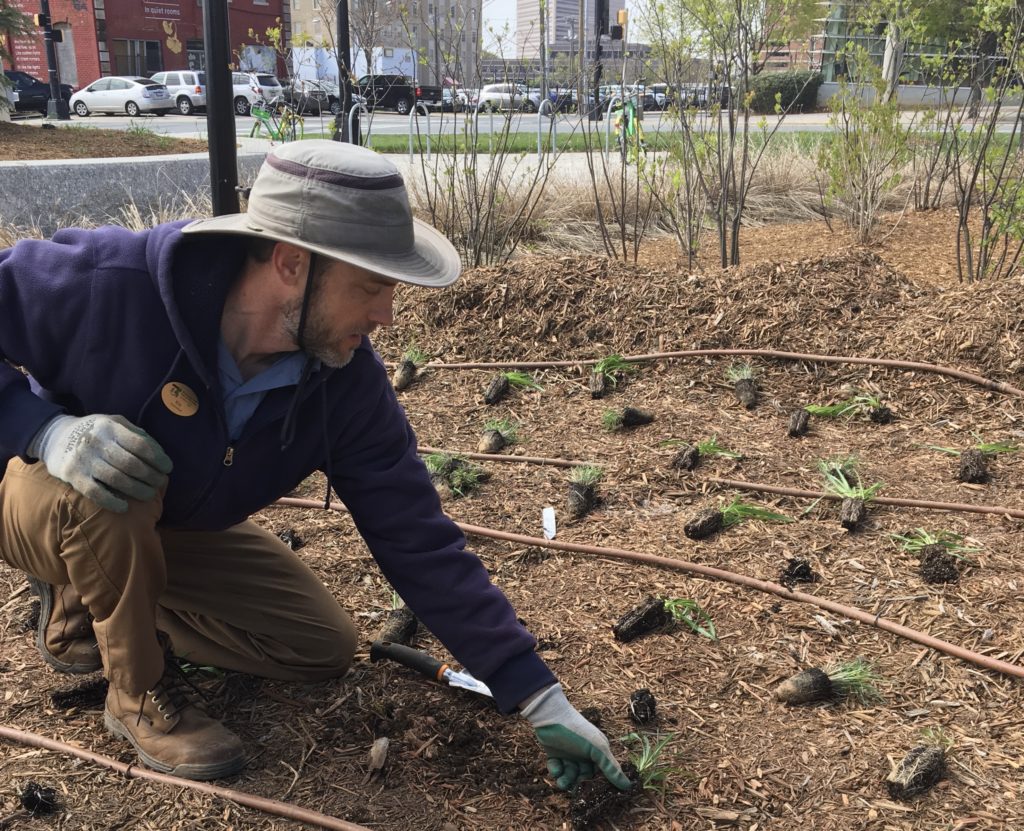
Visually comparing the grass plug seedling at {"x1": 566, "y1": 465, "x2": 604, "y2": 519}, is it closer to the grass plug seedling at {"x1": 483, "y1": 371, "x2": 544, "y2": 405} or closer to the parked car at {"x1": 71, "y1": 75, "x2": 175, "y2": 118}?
the grass plug seedling at {"x1": 483, "y1": 371, "x2": 544, "y2": 405}

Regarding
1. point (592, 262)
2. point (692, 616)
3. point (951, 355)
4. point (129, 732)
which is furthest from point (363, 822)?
point (592, 262)

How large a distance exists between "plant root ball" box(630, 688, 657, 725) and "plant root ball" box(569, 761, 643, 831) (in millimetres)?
227

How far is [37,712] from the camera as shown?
2.36 meters

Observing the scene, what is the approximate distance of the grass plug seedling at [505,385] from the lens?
446 centimetres

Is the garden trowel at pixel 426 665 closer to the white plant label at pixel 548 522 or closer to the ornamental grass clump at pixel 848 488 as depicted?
the white plant label at pixel 548 522

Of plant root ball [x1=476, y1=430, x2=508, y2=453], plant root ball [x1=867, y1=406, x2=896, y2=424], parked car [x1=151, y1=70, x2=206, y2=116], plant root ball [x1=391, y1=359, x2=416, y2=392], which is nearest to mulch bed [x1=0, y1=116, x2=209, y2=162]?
plant root ball [x1=391, y1=359, x2=416, y2=392]

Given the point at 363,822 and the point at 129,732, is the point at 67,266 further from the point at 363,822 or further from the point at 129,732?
Result: the point at 363,822

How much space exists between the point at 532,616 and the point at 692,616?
1.52 ft

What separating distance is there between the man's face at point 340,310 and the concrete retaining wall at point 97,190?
6.15 m

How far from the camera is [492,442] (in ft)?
12.8

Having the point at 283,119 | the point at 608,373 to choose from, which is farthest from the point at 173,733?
the point at 283,119

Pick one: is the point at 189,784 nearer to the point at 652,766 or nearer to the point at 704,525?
the point at 652,766

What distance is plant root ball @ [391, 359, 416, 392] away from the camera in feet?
15.4

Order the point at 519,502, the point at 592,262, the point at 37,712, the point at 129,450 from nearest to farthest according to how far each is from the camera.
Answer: the point at 129,450
the point at 37,712
the point at 519,502
the point at 592,262
